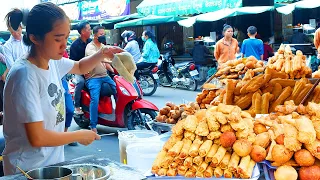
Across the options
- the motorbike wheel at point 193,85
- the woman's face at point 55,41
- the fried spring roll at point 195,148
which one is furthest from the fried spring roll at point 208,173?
the motorbike wheel at point 193,85

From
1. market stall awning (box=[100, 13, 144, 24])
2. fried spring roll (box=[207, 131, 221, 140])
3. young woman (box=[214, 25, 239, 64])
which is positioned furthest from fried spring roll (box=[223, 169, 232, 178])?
market stall awning (box=[100, 13, 144, 24])

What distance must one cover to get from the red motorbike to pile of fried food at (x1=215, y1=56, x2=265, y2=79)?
2076mm

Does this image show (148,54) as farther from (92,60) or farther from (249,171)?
(249,171)

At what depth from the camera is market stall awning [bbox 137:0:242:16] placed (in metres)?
12.7

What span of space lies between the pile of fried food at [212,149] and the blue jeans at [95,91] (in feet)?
12.8

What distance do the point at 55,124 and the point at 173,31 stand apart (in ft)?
51.5

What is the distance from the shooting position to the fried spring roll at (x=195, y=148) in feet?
7.04

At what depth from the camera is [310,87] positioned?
11.0 ft

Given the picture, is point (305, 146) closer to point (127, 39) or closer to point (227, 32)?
point (227, 32)

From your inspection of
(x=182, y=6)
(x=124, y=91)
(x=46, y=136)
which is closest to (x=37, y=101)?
(x=46, y=136)

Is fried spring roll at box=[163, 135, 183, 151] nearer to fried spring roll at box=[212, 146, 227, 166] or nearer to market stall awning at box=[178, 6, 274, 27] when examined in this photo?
fried spring roll at box=[212, 146, 227, 166]

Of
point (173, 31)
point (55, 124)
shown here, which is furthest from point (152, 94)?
point (55, 124)

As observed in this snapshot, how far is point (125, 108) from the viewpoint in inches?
247

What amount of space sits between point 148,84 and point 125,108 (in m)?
4.82
